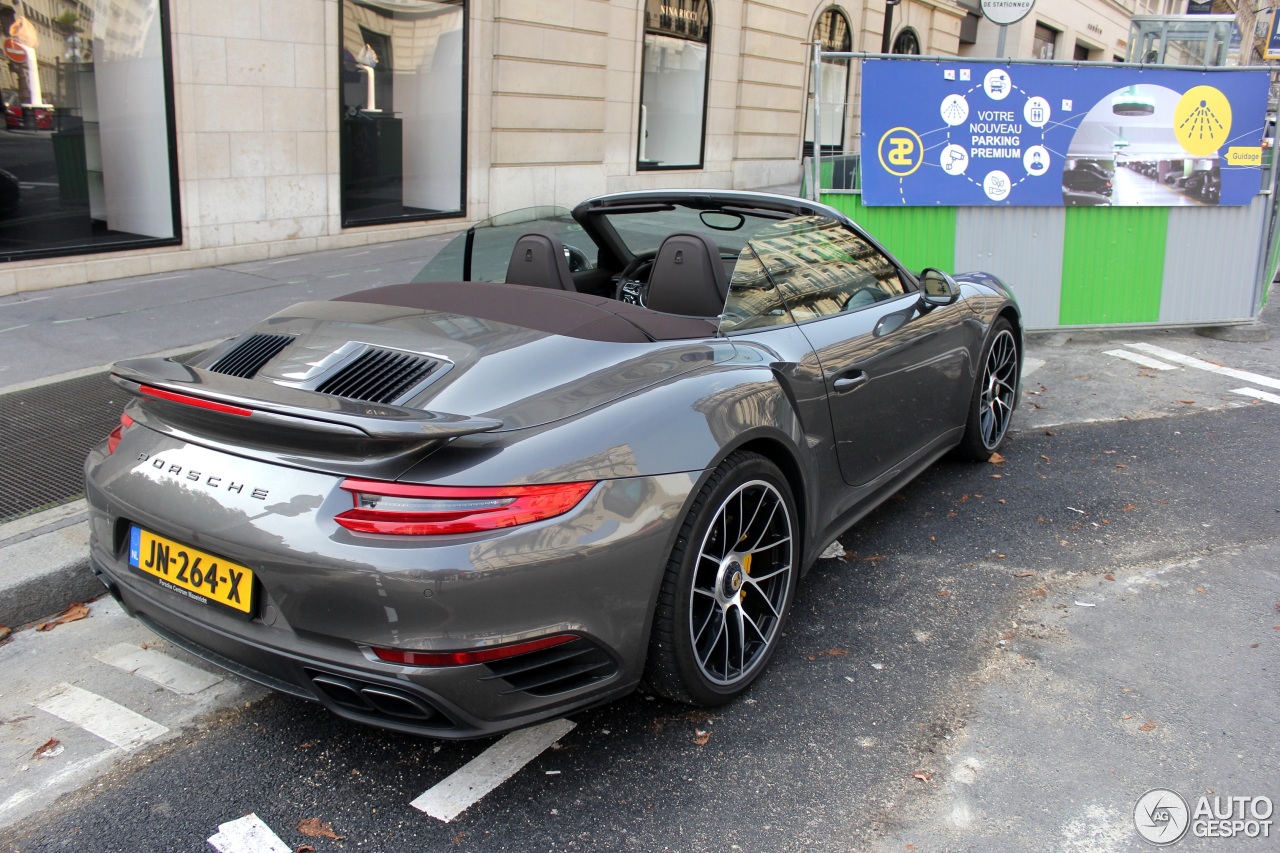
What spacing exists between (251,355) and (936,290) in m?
3.03

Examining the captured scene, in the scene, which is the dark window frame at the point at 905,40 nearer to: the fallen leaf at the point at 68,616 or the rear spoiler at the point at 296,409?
the fallen leaf at the point at 68,616

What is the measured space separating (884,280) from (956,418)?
85cm

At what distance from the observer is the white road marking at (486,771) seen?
2.70m

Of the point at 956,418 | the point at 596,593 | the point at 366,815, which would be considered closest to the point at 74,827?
the point at 366,815

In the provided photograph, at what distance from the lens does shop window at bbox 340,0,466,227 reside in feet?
36.4

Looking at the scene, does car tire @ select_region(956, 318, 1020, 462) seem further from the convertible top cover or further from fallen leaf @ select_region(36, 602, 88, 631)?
fallen leaf @ select_region(36, 602, 88, 631)

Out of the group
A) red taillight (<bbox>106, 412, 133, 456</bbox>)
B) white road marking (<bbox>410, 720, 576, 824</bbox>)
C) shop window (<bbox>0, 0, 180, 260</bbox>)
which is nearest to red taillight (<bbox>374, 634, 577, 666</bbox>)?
white road marking (<bbox>410, 720, 576, 824</bbox>)

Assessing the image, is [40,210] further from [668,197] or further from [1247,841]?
[1247,841]

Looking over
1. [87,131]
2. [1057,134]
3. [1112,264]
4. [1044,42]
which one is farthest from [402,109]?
[1044,42]

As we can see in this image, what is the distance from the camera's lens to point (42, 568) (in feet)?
12.5

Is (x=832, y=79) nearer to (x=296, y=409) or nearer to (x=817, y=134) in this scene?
(x=817, y=134)

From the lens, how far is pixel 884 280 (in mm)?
4488

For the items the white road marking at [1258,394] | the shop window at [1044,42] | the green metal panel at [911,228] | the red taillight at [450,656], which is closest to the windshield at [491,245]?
the red taillight at [450,656]

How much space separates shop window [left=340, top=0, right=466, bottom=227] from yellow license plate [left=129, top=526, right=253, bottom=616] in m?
8.82
